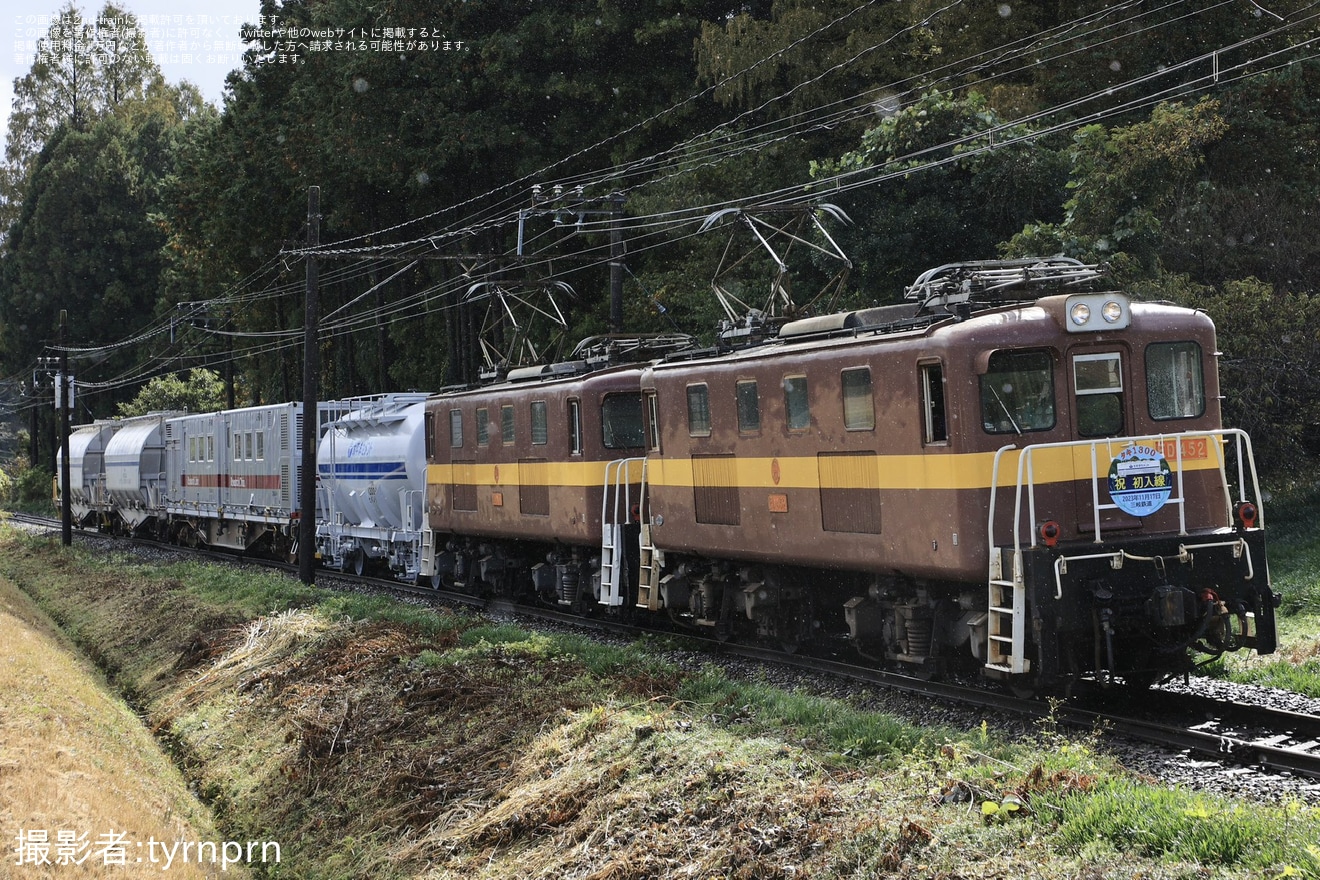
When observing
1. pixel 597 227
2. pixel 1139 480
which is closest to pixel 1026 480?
pixel 1139 480

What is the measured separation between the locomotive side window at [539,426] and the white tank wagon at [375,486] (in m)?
5.33

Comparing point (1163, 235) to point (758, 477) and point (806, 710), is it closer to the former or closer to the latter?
point (758, 477)

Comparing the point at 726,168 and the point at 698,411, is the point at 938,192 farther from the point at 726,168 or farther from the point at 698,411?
the point at 698,411

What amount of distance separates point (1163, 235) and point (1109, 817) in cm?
1750

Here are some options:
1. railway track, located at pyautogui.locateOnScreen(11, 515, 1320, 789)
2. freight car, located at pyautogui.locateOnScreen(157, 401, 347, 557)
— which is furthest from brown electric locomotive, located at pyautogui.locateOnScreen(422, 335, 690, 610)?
freight car, located at pyautogui.locateOnScreen(157, 401, 347, 557)

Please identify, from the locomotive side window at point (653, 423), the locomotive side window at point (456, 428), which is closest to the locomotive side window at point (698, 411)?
the locomotive side window at point (653, 423)

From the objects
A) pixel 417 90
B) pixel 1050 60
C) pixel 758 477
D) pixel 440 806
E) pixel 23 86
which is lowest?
pixel 440 806

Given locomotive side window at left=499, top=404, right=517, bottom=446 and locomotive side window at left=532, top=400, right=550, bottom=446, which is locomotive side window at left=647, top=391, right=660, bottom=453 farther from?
locomotive side window at left=499, top=404, right=517, bottom=446

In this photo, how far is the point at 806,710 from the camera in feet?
36.9

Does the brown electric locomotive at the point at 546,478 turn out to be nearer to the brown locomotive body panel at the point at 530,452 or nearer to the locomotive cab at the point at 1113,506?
the brown locomotive body panel at the point at 530,452

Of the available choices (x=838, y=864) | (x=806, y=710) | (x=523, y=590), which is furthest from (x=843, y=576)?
(x=523, y=590)

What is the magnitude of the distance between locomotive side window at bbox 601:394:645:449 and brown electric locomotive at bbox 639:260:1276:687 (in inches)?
186

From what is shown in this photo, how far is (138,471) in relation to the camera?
136 feet

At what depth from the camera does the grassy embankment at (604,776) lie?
7.44 metres
